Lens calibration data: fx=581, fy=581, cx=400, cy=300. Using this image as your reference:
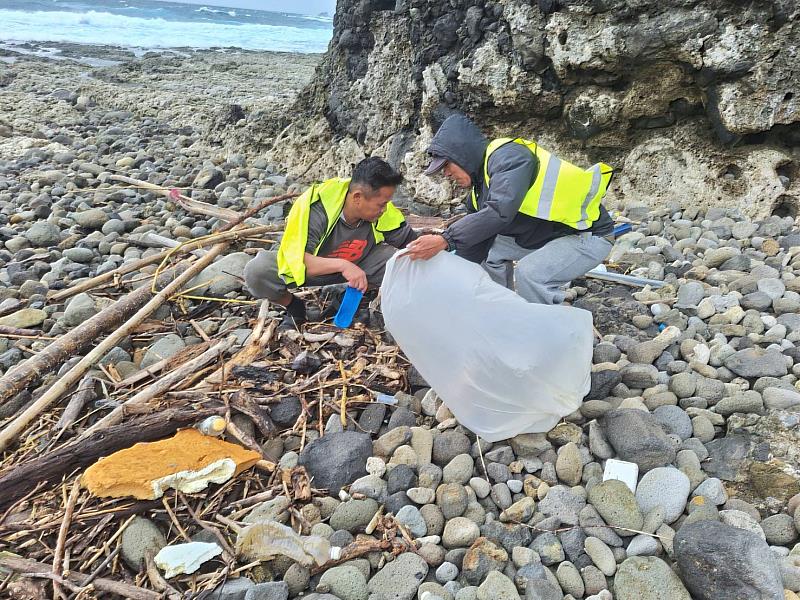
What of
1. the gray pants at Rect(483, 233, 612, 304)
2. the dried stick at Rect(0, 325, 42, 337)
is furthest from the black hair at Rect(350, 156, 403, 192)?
the dried stick at Rect(0, 325, 42, 337)

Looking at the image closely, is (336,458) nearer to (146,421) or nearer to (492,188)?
(146,421)

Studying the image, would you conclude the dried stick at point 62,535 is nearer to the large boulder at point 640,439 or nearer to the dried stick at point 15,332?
the dried stick at point 15,332

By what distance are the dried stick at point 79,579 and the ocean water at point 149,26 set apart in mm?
31907

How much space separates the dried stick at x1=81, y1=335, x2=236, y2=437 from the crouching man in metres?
0.47

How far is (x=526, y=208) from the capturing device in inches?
131

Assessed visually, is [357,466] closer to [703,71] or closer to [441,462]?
[441,462]

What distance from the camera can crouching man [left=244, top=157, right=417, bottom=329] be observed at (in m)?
3.51

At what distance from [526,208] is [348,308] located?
1.28m

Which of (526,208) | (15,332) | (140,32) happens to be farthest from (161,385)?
(140,32)

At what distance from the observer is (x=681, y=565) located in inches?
84.2

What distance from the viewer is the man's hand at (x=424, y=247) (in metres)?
2.92

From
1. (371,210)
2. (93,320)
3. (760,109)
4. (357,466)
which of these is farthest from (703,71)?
(93,320)

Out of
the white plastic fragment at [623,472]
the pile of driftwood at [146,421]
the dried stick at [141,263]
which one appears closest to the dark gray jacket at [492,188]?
the pile of driftwood at [146,421]

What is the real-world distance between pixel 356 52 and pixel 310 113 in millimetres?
1234
